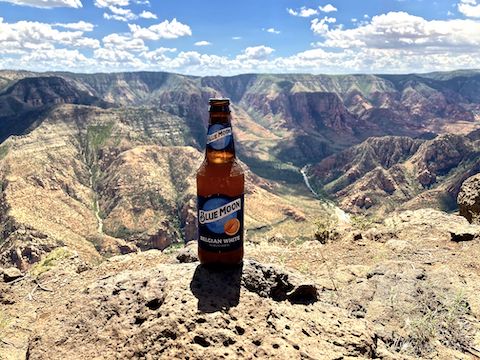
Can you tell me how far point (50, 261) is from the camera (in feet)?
46.1

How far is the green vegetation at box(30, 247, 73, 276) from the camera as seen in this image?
43.7ft

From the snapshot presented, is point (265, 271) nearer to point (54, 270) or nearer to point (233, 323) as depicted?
point (233, 323)

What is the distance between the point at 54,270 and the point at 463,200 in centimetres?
1577

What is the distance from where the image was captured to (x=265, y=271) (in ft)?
21.7

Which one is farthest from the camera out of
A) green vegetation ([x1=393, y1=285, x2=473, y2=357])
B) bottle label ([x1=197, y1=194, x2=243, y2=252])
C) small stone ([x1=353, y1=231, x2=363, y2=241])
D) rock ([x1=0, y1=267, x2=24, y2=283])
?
small stone ([x1=353, y1=231, x2=363, y2=241])

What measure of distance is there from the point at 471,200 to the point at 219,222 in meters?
14.3

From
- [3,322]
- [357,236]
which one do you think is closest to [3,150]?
[3,322]

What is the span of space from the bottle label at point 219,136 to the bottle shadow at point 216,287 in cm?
192

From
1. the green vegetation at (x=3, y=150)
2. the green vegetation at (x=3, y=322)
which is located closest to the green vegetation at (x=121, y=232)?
the green vegetation at (x=3, y=150)

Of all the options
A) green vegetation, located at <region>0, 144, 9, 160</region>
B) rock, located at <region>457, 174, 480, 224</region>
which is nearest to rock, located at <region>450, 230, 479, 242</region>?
rock, located at <region>457, 174, 480, 224</region>

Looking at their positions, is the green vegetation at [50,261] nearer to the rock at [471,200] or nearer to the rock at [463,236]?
the rock at [463,236]

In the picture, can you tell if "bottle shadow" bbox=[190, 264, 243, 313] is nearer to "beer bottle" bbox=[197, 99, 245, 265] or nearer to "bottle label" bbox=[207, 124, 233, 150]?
"beer bottle" bbox=[197, 99, 245, 265]

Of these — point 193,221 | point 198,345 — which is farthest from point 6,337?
point 193,221

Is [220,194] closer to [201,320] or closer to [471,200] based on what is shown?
[201,320]
